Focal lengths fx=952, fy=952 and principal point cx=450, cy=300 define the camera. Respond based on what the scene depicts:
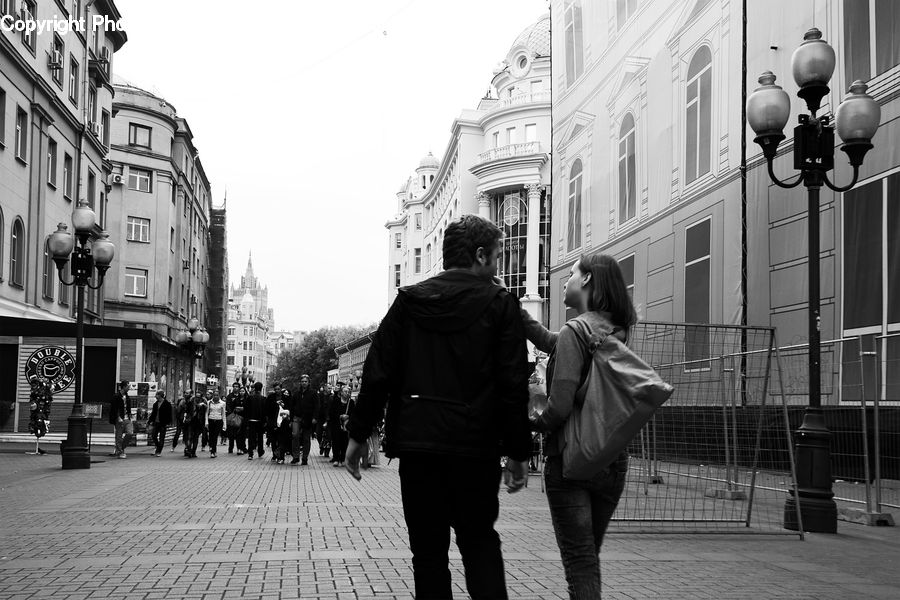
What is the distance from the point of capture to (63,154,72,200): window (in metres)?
33.7

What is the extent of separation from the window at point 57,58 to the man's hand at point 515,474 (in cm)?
3184

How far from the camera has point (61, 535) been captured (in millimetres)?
8375

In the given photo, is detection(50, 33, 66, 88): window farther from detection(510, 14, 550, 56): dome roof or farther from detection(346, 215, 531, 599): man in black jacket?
detection(510, 14, 550, 56): dome roof

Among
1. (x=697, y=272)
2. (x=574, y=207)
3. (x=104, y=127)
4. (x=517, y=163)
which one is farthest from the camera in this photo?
(x=517, y=163)

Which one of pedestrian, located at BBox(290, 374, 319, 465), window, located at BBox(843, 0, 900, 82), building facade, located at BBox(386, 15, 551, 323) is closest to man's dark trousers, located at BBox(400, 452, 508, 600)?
window, located at BBox(843, 0, 900, 82)

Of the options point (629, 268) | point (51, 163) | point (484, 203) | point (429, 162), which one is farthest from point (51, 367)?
point (429, 162)

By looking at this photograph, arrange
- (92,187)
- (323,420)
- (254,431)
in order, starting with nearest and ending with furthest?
(254,431)
(323,420)
(92,187)

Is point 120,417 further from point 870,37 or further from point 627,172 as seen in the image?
point 870,37

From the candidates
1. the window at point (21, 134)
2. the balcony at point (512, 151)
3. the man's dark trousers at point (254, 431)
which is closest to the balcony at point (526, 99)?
the balcony at point (512, 151)

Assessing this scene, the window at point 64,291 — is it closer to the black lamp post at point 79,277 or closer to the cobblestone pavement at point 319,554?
the black lamp post at point 79,277

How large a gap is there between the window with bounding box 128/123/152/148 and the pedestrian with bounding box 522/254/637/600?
183 feet

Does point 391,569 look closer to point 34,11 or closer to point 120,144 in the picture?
point 34,11

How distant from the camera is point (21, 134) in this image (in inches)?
1150

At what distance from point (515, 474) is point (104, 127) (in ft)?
132
